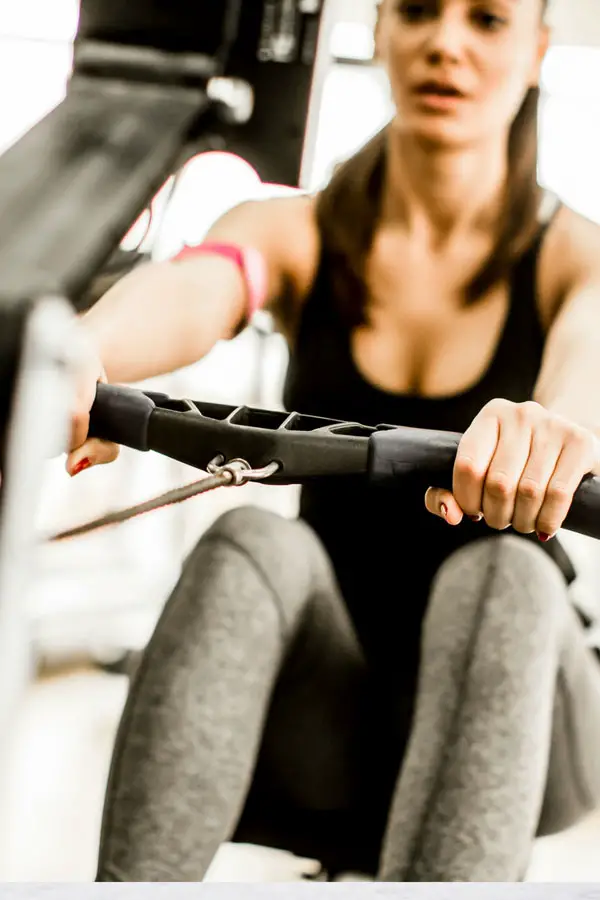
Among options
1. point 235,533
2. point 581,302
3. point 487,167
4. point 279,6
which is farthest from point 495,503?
point 279,6

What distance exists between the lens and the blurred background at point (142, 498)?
592 mm

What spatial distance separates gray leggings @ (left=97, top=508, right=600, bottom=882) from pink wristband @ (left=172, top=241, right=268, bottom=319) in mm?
231

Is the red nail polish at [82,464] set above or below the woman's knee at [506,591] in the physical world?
above

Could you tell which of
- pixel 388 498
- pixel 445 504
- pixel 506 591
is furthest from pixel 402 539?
pixel 445 504

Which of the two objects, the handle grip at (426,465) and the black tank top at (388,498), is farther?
the black tank top at (388,498)

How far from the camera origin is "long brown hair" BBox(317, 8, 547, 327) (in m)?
0.72

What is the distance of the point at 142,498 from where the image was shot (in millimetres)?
656

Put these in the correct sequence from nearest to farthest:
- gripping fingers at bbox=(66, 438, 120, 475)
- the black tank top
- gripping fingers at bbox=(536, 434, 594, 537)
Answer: gripping fingers at bbox=(536, 434, 594, 537) < gripping fingers at bbox=(66, 438, 120, 475) < the black tank top

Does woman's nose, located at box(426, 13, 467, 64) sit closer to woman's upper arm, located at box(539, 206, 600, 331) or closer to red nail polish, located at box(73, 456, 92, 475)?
woman's upper arm, located at box(539, 206, 600, 331)

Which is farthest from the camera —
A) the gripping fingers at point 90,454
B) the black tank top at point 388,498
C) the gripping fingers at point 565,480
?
the black tank top at point 388,498

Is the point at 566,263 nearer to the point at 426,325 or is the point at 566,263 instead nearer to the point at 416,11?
the point at 426,325

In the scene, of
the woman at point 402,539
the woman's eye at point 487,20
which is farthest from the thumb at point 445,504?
the woman's eye at point 487,20

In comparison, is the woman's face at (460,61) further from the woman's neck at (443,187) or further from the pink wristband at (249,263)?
the pink wristband at (249,263)

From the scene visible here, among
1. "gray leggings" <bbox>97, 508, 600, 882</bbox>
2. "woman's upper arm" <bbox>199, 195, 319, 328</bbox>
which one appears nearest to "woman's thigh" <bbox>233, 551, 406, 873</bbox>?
"gray leggings" <bbox>97, 508, 600, 882</bbox>
